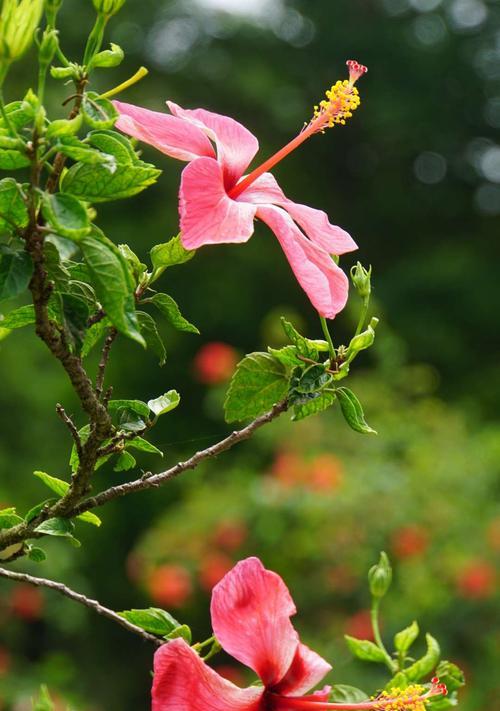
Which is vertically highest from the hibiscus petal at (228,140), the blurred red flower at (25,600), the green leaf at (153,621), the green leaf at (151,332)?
the hibiscus petal at (228,140)

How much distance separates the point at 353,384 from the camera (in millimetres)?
5176

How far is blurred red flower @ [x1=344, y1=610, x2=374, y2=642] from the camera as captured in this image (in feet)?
13.1

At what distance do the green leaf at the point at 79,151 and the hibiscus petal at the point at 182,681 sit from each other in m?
0.30

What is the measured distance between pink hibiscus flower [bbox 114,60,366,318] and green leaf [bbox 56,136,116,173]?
0.06 m

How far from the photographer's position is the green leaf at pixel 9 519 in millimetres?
799

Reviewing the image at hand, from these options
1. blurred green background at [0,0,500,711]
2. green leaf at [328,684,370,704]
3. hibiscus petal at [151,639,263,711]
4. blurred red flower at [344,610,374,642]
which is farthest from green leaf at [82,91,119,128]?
blurred red flower at [344,610,374,642]

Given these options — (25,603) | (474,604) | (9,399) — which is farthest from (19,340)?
(474,604)

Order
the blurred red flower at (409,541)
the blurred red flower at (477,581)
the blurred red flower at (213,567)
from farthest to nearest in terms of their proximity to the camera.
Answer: the blurred red flower at (213,567) < the blurred red flower at (409,541) < the blurred red flower at (477,581)

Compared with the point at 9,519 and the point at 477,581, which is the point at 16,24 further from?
the point at 477,581

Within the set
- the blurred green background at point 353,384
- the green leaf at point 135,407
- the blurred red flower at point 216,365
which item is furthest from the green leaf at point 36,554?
Result: the blurred red flower at point 216,365

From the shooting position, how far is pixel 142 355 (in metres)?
6.77

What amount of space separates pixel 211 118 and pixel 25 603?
3.82 m

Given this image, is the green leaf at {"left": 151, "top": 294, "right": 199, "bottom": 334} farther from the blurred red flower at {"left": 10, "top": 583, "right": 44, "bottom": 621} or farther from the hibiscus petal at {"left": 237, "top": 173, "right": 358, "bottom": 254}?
the blurred red flower at {"left": 10, "top": 583, "right": 44, "bottom": 621}

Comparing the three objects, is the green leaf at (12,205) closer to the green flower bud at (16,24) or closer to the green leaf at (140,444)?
the green flower bud at (16,24)
